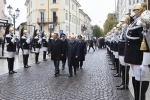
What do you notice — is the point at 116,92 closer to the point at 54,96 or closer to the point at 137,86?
the point at 54,96

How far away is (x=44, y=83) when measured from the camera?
8.96 meters

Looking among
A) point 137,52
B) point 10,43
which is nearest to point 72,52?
point 10,43

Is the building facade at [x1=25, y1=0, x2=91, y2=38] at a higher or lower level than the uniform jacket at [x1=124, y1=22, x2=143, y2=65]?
higher

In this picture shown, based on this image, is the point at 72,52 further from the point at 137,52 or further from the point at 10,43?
the point at 137,52

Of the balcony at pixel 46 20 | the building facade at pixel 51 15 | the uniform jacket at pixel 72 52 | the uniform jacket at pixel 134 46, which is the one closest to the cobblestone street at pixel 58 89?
the uniform jacket at pixel 72 52

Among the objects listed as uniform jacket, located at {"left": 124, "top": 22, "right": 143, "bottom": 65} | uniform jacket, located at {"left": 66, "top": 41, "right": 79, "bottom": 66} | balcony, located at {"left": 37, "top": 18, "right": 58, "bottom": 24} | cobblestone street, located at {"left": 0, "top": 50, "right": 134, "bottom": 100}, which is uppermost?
balcony, located at {"left": 37, "top": 18, "right": 58, "bottom": 24}

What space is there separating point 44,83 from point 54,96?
79.9 inches

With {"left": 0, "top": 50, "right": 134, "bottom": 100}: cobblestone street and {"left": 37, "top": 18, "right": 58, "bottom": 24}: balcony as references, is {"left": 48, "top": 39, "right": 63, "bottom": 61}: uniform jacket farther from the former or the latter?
{"left": 37, "top": 18, "right": 58, "bottom": 24}: balcony

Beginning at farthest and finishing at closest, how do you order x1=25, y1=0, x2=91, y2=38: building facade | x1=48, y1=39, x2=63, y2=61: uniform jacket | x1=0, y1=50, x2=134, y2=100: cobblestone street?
1. x1=25, y1=0, x2=91, y2=38: building facade
2. x1=48, y1=39, x2=63, y2=61: uniform jacket
3. x1=0, y1=50, x2=134, y2=100: cobblestone street

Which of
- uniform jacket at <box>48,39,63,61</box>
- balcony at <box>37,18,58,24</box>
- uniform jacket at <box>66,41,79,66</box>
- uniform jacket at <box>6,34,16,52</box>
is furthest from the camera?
balcony at <box>37,18,58,24</box>

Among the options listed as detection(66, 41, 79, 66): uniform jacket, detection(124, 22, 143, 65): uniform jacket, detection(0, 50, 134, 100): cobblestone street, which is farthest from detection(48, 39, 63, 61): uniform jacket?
detection(124, 22, 143, 65): uniform jacket

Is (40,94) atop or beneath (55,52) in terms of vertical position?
beneath

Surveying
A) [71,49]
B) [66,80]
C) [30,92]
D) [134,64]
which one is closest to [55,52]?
[71,49]

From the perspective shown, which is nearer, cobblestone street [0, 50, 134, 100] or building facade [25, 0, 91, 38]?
cobblestone street [0, 50, 134, 100]
